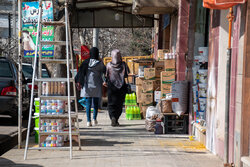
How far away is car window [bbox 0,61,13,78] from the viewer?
39.7ft

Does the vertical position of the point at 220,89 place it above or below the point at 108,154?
above

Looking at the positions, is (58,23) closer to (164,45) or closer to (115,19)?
(164,45)

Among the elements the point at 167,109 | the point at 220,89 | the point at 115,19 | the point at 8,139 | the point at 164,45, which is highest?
the point at 115,19

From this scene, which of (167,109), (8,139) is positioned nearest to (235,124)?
(167,109)

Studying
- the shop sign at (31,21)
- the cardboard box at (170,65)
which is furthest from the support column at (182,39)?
the shop sign at (31,21)

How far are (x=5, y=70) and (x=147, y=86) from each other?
4020 mm

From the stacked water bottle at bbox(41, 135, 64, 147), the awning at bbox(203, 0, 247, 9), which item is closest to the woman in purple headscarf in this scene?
the stacked water bottle at bbox(41, 135, 64, 147)

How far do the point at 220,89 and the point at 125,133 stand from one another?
3.46 meters

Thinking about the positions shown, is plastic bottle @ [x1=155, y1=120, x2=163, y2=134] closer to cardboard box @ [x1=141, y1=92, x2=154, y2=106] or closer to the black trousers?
the black trousers

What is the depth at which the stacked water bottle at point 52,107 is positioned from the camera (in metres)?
7.36

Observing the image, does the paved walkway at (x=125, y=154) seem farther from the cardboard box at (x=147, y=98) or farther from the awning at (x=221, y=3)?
the cardboard box at (x=147, y=98)

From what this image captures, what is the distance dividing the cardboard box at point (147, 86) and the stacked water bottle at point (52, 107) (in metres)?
5.83

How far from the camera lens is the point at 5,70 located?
12234 mm

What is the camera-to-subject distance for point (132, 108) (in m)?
13.3
